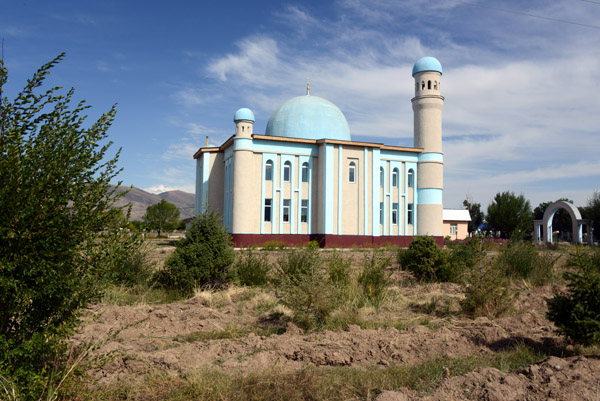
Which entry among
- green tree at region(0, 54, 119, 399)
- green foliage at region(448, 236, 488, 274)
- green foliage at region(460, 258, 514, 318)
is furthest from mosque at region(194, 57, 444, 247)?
green tree at region(0, 54, 119, 399)

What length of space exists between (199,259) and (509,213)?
44.5 metres

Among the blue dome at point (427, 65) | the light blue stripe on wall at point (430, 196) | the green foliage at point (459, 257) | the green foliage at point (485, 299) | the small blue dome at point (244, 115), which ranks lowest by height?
the green foliage at point (485, 299)

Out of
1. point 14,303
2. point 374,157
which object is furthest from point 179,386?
point 374,157

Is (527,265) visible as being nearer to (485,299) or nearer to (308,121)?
(485,299)

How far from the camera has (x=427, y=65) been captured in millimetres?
31250

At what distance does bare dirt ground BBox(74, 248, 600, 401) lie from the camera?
428 centimetres

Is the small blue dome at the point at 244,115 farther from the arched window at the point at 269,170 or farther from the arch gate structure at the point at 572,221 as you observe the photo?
the arch gate structure at the point at 572,221

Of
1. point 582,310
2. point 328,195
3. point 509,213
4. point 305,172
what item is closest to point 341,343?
point 582,310

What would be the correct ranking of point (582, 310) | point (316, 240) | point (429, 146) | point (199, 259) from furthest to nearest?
point (429, 146) < point (316, 240) < point (199, 259) < point (582, 310)

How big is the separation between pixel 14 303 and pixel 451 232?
47656mm

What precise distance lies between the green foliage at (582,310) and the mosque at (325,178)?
2123 centimetres

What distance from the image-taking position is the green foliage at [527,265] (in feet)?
36.7

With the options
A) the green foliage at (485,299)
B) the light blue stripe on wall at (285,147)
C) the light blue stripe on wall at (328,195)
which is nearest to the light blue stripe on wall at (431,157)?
the light blue stripe on wall at (328,195)

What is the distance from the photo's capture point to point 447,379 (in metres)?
4.43
